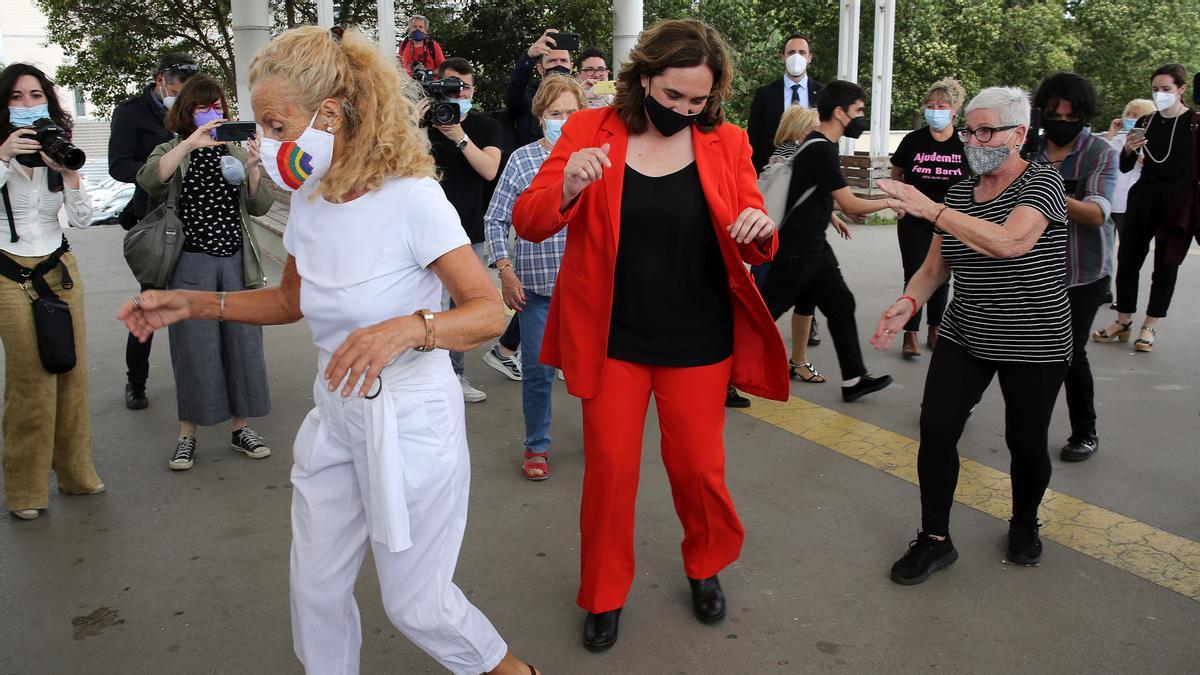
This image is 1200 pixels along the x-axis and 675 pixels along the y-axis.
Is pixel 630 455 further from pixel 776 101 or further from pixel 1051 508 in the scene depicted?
pixel 776 101

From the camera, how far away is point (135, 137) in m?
5.35

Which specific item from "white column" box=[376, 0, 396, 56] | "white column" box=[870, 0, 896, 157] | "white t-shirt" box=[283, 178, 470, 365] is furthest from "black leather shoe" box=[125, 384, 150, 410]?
"white column" box=[870, 0, 896, 157]

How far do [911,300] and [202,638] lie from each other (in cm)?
283

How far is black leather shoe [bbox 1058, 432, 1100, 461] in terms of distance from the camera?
4910 millimetres

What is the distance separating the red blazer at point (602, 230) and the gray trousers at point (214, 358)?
231 centimetres

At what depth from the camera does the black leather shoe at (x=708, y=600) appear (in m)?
3.42

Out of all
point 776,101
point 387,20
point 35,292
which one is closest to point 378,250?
point 35,292

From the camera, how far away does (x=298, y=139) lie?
2344mm

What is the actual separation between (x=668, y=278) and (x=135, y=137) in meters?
3.61

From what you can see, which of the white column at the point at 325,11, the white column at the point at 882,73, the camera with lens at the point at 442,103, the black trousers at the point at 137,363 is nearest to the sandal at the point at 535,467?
the camera with lens at the point at 442,103

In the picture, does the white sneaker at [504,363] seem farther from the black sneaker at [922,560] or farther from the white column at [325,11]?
the white column at [325,11]

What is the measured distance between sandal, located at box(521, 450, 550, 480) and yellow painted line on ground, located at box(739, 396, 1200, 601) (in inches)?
57.8

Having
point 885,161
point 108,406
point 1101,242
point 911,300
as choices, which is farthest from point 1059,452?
point 885,161

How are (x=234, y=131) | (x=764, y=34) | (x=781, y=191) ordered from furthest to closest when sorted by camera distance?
(x=764, y=34) → (x=781, y=191) → (x=234, y=131)
